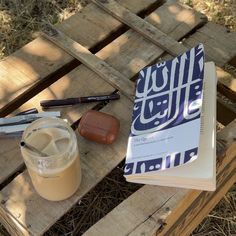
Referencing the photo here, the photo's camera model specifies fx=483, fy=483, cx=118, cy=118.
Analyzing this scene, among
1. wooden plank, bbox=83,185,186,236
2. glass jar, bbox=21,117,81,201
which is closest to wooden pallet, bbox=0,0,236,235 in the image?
wooden plank, bbox=83,185,186,236

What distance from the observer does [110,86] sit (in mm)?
1551

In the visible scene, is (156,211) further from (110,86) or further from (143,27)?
(143,27)

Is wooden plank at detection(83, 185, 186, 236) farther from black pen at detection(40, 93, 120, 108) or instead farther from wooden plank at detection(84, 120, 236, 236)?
black pen at detection(40, 93, 120, 108)

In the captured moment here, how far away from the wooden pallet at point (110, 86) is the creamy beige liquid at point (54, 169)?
0.08 meters

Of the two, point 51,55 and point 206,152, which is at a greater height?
point 206,152

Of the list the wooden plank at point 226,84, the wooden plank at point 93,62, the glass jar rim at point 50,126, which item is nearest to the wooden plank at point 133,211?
the glass jar rim at point 50,126

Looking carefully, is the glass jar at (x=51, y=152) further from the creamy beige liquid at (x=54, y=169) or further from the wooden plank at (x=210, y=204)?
the wooden plank at (x=210, y=204)

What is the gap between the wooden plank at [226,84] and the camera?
1.58 metres

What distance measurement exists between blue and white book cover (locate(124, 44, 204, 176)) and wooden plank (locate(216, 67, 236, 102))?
0.76 ft

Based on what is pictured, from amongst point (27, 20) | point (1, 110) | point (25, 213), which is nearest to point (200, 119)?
point (25, 213)

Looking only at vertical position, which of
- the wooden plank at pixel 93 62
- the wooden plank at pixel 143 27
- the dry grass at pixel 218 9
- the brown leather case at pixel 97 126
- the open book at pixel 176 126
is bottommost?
the dry grass at pixel 218 9

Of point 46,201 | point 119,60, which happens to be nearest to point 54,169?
point 46,201

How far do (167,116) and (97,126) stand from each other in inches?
7.7

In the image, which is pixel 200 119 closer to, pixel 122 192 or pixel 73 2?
pixel 122 192
